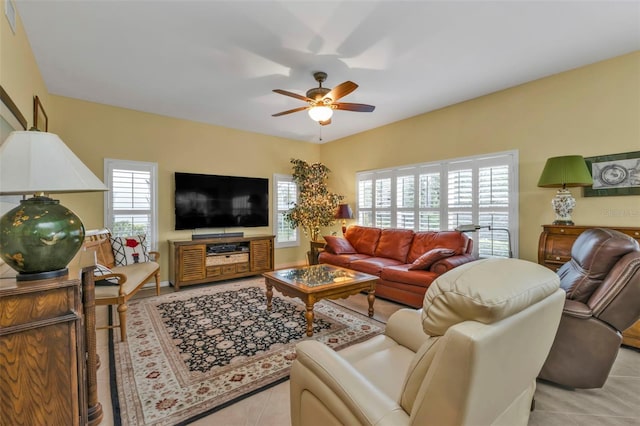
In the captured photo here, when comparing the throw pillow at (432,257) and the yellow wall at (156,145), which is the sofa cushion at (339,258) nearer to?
the throw pillow at (432,257)

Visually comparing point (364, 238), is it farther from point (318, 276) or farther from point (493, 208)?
point (493, 208)

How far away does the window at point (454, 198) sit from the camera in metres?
3.74

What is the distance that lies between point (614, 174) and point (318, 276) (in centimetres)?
326

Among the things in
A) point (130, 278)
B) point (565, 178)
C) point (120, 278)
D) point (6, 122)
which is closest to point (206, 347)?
point (120, 278)

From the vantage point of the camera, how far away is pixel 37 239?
47.2 inches

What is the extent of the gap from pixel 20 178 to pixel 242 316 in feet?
8.15

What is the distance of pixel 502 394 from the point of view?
3.13ft

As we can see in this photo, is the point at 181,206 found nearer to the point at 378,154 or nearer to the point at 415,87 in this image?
the point at 378,154

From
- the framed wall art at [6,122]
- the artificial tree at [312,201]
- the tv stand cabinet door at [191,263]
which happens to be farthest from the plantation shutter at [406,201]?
the framed wall art at [6,122]

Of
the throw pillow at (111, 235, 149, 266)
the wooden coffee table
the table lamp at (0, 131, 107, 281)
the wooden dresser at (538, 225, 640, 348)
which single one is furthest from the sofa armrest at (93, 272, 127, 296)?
the wooden dresser at (538, 225, 640, 348)

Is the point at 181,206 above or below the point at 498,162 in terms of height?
below

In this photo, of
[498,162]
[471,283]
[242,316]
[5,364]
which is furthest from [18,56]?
[498,162]

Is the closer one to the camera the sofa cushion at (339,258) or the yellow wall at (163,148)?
the yellow wall at (163,148)

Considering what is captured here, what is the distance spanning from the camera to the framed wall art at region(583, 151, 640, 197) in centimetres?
282
